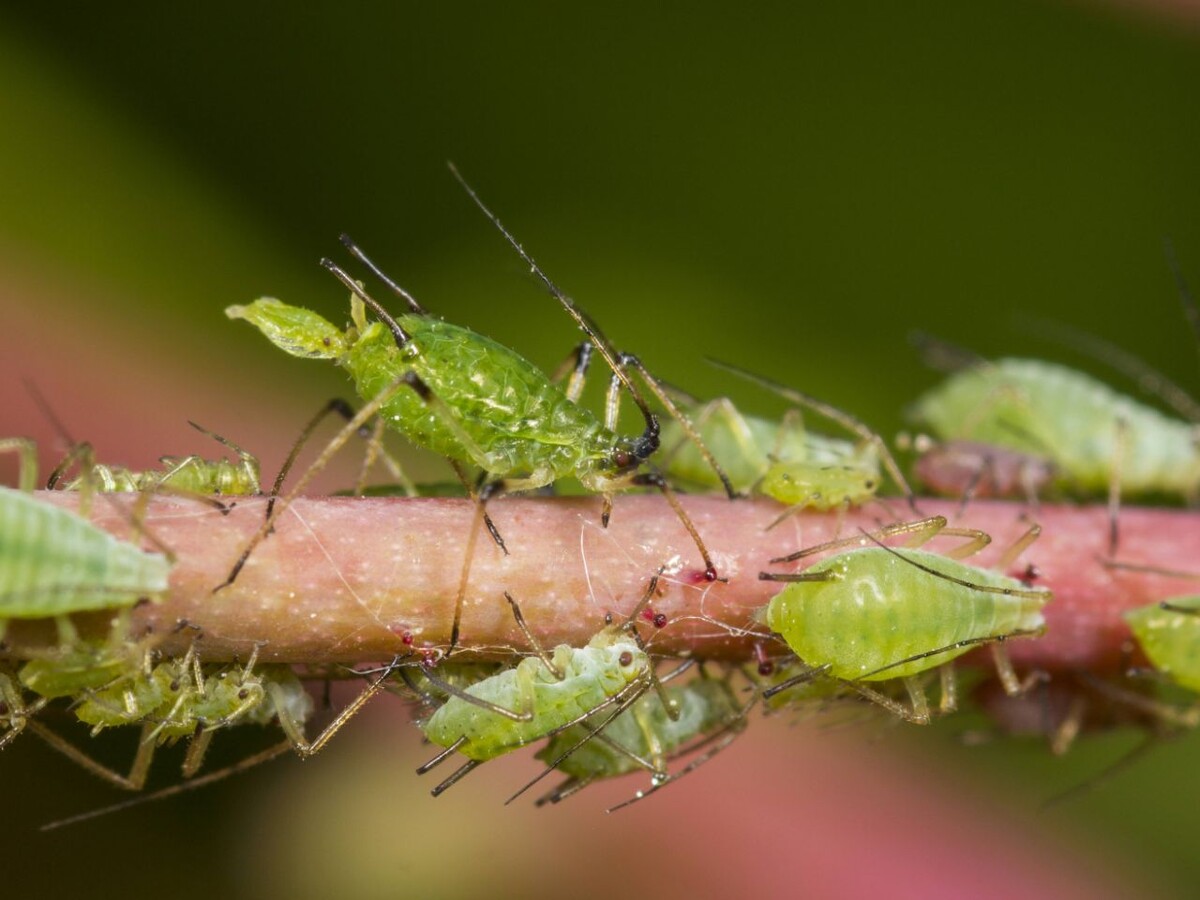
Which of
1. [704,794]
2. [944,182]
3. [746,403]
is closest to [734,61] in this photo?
[944,182]

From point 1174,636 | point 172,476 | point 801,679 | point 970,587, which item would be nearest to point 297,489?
point 172,476

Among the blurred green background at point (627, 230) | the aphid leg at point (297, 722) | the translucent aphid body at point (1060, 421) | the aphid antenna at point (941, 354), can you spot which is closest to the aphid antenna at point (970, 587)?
the aphid leg at point (297, 722)

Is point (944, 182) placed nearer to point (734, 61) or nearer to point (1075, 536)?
point (734, 61)

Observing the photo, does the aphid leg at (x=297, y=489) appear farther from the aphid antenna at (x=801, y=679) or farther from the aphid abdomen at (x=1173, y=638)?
the aphid abdomen at (x=1173, y=638)

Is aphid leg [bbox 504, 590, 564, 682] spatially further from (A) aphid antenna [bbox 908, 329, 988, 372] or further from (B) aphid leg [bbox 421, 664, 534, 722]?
(A) aphid antenna [bbox 908, 329, 988, 372]

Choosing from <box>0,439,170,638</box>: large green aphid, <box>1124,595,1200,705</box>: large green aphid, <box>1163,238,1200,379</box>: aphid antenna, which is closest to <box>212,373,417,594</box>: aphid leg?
<box>0,439,170,638</box>: large green aphid
